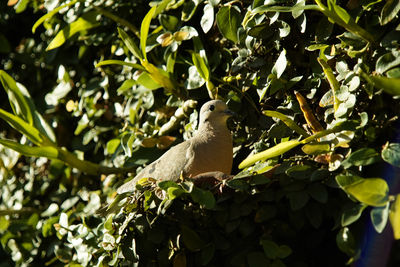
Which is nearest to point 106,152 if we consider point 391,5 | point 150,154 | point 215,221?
point 150,154

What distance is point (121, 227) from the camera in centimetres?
178

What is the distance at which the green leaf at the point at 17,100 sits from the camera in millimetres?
2355

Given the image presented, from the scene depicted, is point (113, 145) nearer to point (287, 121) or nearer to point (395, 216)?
point (287, 121)

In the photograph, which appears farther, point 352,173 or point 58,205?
point 58,205

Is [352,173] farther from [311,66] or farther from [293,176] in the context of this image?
[311,66]

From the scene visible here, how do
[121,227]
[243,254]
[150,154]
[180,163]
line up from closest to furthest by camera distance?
[243,254] < [121,227] < [180,163] < [150,154]

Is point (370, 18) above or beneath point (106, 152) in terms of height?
above

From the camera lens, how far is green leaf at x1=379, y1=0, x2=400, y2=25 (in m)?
1.49


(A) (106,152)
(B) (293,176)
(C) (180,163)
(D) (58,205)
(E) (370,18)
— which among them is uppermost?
(E) (370,18)

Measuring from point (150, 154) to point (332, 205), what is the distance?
1.08 metres

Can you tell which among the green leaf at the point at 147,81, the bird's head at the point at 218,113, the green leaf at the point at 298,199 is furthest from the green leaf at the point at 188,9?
the green leaf at the point at 298,199

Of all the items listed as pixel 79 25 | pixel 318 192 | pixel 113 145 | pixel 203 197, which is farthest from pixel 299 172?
pixel 79 25

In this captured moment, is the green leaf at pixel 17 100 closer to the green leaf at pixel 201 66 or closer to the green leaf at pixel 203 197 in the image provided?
the green leaf at pixel 201 66

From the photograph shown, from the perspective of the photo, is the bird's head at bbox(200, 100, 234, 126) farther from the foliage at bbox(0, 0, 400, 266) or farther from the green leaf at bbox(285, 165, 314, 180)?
the green leaf at bbox(285, 165, 314, 180)
